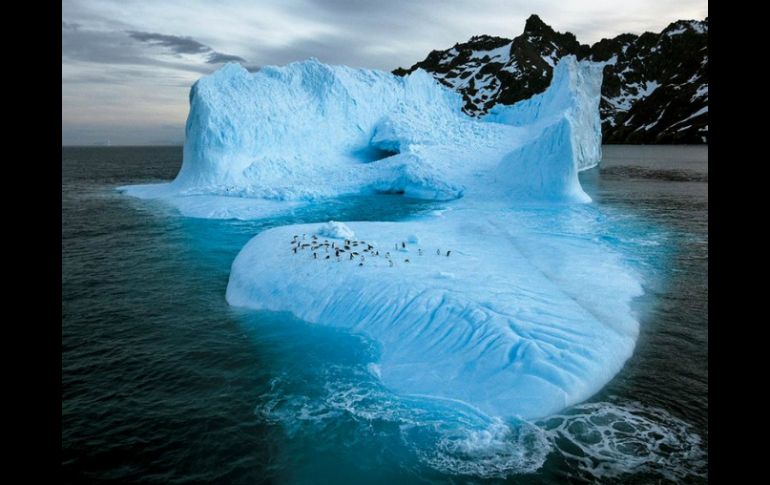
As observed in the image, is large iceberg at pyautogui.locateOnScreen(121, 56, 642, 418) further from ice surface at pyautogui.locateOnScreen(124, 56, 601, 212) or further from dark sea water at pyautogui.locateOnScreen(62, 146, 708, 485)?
dark sea water at pyautogui.locateOnScreen(62, 146, 708, 485)

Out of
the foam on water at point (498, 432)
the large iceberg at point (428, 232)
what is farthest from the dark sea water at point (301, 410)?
the large iceberg at point (428, 232)

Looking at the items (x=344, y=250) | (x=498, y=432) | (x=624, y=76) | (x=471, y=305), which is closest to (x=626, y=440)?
(x=498, y=432)

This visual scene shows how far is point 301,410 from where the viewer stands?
8812 millimetres

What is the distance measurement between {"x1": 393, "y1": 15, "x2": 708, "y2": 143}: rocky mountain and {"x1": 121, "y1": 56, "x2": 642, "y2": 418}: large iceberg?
72445mm

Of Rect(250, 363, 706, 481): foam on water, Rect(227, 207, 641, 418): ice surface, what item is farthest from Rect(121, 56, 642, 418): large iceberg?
Rect(250, 363, 706, 481): foam on water

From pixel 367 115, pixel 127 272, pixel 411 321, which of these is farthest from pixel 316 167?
pixel 411 321

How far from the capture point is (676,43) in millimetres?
172375

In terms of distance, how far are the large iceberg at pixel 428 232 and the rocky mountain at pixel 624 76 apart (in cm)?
7244

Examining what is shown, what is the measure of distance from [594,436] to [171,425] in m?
7.21

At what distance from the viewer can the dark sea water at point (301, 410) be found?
740 cm

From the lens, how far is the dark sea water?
740 centimetres

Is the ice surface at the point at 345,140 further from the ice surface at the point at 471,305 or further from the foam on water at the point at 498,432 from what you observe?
the foam on water at the point at 498,432

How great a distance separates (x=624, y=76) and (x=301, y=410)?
7500 inches
